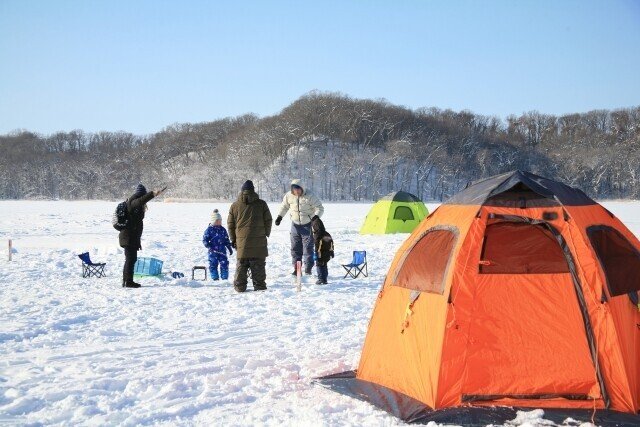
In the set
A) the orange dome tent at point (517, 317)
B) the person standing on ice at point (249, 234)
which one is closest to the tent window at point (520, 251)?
the orange dome tent at point (517, 317)

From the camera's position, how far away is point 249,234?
1050cm

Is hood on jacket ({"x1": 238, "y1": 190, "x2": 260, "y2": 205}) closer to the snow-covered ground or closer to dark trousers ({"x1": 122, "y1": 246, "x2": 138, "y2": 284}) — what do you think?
the snow-covered ground

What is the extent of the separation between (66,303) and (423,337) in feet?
21.1

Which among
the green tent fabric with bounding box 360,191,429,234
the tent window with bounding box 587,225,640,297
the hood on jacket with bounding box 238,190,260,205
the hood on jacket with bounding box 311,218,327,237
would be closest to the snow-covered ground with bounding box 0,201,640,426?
the hood on jacket with bounding box 311,218,327,237

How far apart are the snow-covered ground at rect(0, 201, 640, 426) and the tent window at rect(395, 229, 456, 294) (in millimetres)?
1161

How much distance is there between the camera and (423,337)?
525cm

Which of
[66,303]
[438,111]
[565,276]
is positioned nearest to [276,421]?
[565,276]

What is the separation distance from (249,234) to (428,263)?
5413 mm

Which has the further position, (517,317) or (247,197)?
(247,197)

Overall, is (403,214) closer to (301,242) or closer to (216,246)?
(301,242)

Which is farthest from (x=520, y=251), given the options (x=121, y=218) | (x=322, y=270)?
(x=121, y=218)

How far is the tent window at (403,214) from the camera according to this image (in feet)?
73.0

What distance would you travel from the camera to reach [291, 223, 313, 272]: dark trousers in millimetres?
12039

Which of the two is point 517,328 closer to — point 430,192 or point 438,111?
point 430,192
